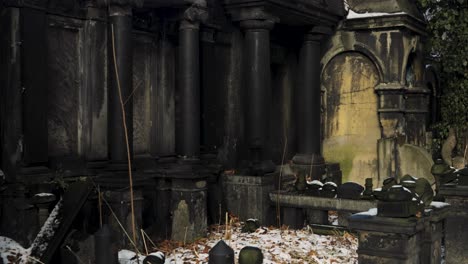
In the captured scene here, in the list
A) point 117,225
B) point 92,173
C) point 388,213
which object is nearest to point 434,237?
point 388,213

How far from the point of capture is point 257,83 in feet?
31.6

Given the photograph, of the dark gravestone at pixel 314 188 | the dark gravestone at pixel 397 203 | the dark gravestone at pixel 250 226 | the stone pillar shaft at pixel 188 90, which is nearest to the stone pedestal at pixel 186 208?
the stone pillar shaft at pixel 188 90

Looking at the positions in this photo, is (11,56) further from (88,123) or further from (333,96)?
(333,96)

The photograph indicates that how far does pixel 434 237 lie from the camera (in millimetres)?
6168

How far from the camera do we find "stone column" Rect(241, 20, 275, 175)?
9.55 m

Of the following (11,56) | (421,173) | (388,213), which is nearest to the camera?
(388,213)

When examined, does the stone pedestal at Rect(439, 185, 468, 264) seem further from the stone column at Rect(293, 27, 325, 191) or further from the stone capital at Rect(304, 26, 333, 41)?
the stone capital at Rect(304, 26, 333, 41)

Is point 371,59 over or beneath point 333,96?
over

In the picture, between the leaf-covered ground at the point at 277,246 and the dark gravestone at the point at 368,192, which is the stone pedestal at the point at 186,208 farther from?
the dark gravestone at the point at 368,192

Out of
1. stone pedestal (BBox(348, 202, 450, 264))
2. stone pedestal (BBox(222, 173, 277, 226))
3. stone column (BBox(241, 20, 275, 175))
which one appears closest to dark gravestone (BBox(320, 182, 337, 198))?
stone pedestal (BBox(222, 173, 277, 226))

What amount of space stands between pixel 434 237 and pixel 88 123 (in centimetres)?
470

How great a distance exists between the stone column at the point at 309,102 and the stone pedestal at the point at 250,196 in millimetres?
2175

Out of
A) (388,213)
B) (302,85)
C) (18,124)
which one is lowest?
(388,213)

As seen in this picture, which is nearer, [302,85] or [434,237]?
[434,237]
